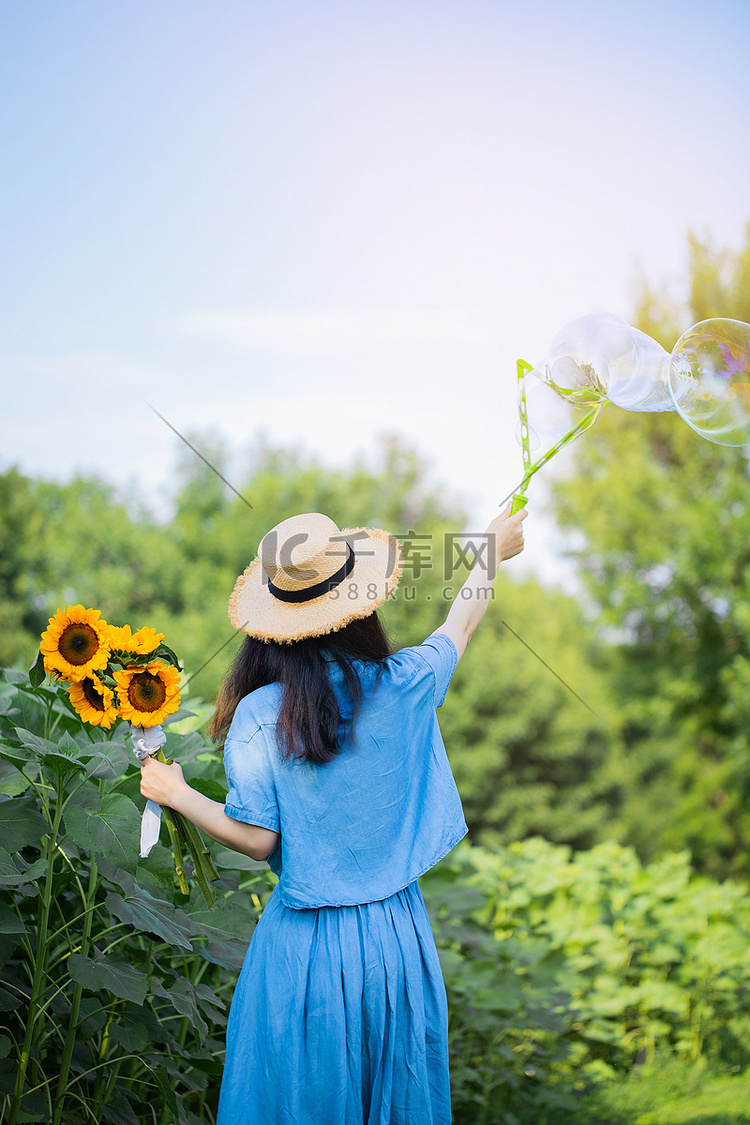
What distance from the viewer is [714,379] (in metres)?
2.26

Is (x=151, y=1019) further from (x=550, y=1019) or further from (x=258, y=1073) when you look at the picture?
(x=550, y=1019)

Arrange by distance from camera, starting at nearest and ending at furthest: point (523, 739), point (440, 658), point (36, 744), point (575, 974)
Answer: point (36, 744), point (440, 658), point (575, 974), point (523, 739)

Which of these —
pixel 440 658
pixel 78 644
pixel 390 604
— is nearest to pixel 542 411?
pixel 440 658

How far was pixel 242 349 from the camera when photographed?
15.1 m

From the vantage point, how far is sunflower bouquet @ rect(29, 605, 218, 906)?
133 centimetres

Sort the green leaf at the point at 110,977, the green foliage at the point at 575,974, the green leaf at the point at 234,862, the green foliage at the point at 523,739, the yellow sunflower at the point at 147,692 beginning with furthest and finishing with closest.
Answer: the green foliage at the point at 523,739 → the green foliage at the point at 575,974 → the green leaf at the point at 234,862 → the green leaf at the point at 110,977 → the yellow sunflower at the point at 147,692

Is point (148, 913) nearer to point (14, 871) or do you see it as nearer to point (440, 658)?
point (14, 871)

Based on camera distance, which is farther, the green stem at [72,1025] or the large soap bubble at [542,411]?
the large soap bubble at [542,411]

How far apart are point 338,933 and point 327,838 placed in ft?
0.55

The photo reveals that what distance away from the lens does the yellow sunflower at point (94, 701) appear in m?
1.34

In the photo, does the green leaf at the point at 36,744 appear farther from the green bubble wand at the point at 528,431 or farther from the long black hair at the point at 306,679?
the green bubble wand at the point at 528,431

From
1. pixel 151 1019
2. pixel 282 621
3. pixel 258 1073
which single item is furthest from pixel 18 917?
pixel 282 621

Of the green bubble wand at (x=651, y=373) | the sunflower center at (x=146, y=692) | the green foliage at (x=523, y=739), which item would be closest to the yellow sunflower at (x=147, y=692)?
the sunflower center at (x=146, y=692)

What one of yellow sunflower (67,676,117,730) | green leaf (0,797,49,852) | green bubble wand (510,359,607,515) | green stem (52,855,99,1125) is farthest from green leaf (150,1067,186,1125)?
green bubble wand (510,359,607,515)
